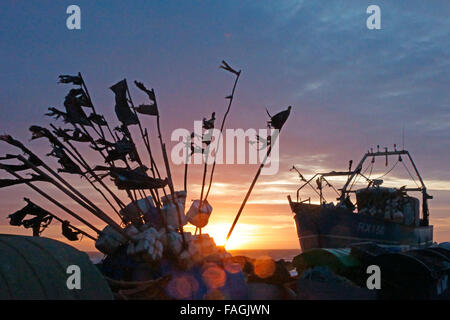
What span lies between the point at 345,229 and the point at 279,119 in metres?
24.9

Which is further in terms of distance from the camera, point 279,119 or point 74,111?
point 74,111

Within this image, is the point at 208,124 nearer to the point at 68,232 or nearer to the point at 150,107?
the point at 150,107

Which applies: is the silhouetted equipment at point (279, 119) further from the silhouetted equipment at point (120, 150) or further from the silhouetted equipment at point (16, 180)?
the silhouetted equipment at point (16, 180)

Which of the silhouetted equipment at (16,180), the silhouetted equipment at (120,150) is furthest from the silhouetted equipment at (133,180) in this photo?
the silhouetted equipment at (16,180)

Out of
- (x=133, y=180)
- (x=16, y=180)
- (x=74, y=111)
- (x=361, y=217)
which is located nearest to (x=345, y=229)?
(x=361, y=217)

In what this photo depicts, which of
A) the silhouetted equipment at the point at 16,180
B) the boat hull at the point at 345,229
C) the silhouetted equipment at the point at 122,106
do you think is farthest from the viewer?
the boat hull at the point at 345,229

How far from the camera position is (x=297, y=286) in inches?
349

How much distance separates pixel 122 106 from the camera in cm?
1081

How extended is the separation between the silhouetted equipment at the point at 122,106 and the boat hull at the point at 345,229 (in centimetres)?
2509

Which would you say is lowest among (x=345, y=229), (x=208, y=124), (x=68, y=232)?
(x=345, y=229)

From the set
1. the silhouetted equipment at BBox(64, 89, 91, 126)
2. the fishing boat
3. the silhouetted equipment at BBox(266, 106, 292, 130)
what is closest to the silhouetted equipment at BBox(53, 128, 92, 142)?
the silhouetted equipment at BBox(64, 89, 91, 126)

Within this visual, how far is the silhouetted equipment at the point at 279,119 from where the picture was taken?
33.8 ft

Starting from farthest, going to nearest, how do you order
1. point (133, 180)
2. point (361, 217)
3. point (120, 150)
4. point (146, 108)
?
1. point (361, 217)
2. point (146, 108)
3. point (120, 150)
4. point (133, 180)
